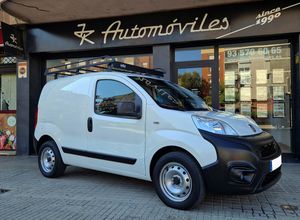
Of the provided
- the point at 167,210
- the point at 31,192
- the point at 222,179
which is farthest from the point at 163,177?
the point at 31,192

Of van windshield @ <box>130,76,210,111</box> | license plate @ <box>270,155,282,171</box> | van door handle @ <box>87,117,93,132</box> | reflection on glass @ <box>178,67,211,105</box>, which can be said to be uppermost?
reflection on glass @ <box>178,67,211,105</box>

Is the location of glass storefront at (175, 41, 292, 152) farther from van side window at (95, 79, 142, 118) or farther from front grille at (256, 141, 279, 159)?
front grille at (256, 141, 279, 159)

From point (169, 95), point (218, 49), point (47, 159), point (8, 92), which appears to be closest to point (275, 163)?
point (169, 95)

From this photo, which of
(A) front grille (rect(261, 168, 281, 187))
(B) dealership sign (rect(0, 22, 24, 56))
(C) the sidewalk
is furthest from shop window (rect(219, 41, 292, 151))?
(B) dealership sign (rect(0, 22, 24, 56))

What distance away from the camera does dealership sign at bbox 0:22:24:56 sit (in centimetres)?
935

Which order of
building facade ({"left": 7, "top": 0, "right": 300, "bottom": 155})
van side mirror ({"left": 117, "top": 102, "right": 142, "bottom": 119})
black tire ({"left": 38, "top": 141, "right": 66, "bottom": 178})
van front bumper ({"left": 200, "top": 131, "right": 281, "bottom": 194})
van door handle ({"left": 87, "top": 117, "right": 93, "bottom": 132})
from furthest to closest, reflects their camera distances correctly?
building facade ({"left": 7, "top": 0, "right": 300, "bottom": 155})
black tire ({"left": 38, "top": 141, "right": 66, "bottom": 178})
van door handle ({"left": 87, "top": 117, "right": 93, "bottom": 132})
van side mirror ({"left": 117, "top": 102, "right": 142, "bottom": 119})
van front bumper ({"left": 200, "top": 131, "right": 281, "bottom": 194})

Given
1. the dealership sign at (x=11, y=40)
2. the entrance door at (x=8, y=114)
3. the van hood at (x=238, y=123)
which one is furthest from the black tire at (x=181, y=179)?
the entrance door at (x=8, y=114)

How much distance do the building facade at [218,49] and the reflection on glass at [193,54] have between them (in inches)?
0.8

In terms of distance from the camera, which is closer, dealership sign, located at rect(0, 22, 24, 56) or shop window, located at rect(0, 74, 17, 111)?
dealership sign, located at rect(0, 22, 24, 56)

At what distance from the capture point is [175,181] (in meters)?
4.83

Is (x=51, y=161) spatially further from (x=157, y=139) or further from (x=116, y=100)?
(x=157, y=139)

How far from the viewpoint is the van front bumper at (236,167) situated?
441 centimetres

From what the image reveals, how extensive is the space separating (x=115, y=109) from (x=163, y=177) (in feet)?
4.53

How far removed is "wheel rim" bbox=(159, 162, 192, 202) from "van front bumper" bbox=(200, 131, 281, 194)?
0.95 feet
